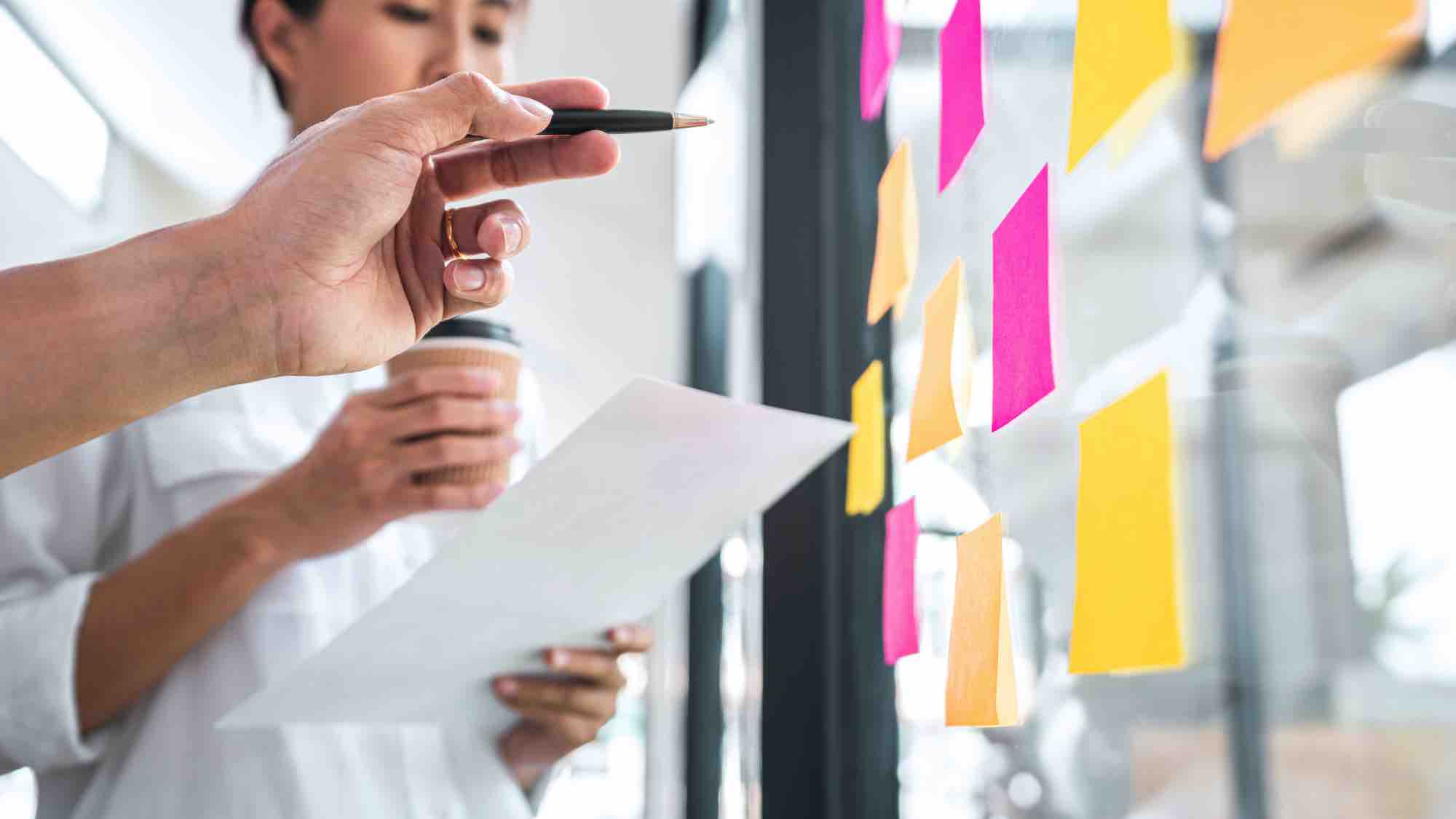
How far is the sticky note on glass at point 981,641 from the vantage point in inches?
15.8

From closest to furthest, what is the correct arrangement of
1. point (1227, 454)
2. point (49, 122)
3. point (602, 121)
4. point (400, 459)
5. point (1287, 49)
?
point (1287, 49) → point (1227, 454) → point (602, 121) → point (400, 459) → point (49, 122)

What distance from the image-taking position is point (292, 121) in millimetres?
988

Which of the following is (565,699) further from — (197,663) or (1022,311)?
(1022,311)

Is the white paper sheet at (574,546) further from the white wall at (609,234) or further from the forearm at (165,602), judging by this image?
the white wall at (609,234)

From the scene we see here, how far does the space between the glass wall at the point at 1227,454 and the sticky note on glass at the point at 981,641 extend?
0.7 inches

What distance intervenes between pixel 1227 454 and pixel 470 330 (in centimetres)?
48

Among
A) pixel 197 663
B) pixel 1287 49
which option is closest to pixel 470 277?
pixel 1287 49

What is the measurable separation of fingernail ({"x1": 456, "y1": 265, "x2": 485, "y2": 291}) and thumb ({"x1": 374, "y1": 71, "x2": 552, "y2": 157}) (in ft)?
0.27

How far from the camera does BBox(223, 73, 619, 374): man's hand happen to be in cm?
40

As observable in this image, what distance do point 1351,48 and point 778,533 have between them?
63cm

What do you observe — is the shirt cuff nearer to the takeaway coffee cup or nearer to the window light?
the takeaway coffee cup

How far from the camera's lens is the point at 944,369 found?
0.47 m

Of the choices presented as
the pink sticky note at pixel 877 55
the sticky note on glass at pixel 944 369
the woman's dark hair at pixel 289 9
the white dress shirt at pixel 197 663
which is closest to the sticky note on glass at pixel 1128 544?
the sticky note on glass at pixel 944 369

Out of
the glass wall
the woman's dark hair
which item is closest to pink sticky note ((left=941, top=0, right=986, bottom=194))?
the glass wall
